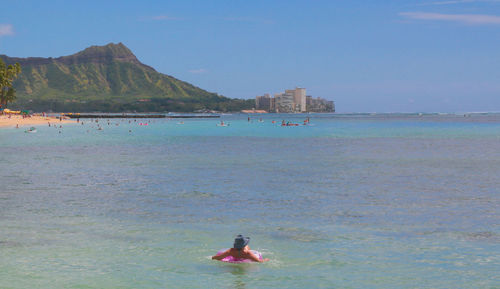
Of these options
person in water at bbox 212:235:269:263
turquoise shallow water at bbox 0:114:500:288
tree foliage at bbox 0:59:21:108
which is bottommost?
turquoise shallow water at bbox 0:114:500:288

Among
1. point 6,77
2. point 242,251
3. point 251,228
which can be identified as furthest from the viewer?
point 6,77

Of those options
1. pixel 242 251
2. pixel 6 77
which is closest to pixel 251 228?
pixel 242 251

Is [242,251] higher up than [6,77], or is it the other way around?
[6,77]

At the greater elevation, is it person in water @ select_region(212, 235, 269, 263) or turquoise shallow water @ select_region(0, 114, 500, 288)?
person in water @ select_region(212, 235, 269, 263)

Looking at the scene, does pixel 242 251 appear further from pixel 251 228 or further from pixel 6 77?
pixel 6 77

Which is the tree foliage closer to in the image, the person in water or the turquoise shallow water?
the turquoise shallow water

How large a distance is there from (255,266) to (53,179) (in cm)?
2273

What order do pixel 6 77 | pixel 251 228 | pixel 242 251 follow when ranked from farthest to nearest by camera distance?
pixel 6 77
pixel 251 228
pixel 242 251

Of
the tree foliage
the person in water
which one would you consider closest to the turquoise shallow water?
the person in water

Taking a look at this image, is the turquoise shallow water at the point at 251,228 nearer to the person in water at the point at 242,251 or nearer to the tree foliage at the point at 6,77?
the person in water at the point at 242,251

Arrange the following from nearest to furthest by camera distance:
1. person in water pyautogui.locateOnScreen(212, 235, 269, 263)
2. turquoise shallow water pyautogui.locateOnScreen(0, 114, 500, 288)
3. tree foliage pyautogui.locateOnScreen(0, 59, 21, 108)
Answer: turquoise shallow water pyautogui.locateOnScreen(0, 114, 500, 288) < person in water pyautogui.locateOnScreen(212, 235, 269, 263) < tree foliage pyautogui.locateOnScreen(0, 59, 21, 108)

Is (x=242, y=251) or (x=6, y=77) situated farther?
(x=6, y=77)

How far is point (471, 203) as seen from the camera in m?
25.9

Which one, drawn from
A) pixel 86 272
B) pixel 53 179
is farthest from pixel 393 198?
pixel 53 179
